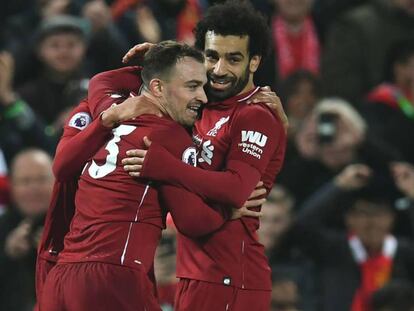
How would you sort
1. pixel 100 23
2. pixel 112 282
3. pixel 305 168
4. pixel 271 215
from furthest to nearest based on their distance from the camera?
1. pixel 100 23
2. pixel 305 168
3. pixel 271 215
4. pixel 112 282

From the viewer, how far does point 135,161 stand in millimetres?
4742

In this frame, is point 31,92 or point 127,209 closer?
point 127,209

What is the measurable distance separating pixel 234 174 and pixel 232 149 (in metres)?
0.13

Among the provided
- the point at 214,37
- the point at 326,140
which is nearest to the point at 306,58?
the point at 326,140

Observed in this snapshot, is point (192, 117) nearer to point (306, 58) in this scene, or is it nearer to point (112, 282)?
point (112, 282)

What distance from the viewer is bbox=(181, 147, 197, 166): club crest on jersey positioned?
4840mm

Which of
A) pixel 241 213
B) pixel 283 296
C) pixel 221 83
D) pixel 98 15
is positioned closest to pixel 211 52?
pixel 221 83

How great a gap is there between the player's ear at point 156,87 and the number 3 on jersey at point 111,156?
0.53 feet

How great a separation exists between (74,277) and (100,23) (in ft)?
15.4

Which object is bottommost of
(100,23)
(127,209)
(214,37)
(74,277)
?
(74,277)

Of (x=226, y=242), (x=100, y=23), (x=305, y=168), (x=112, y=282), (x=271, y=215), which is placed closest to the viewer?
(x=112, y=282)

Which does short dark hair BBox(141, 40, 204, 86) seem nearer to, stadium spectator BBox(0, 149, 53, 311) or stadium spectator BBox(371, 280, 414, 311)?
stadium spectator BBox(371, 280, 414, 311)

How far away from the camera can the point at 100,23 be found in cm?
922

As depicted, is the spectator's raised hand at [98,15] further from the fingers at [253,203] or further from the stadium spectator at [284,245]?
the fingers at [253,203]
